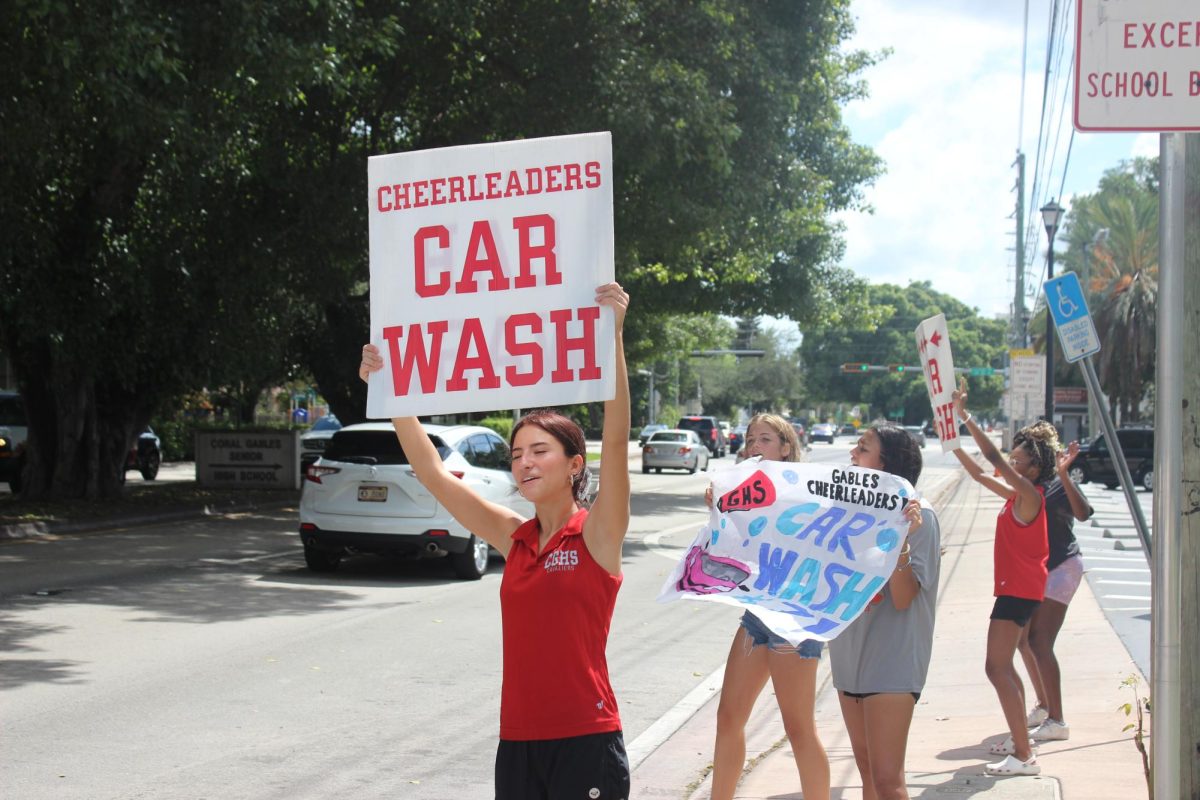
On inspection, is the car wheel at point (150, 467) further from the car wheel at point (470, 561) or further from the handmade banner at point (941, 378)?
the handmade banner at point (941, 378)

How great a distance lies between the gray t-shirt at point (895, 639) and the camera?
4719mm

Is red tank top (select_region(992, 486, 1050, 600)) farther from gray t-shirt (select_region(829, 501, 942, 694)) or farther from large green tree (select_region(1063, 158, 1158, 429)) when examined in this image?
large green tree (select_region(1063, 158, 1158, 429))

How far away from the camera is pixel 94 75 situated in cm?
1256

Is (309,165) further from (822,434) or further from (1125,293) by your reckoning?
(822,434)

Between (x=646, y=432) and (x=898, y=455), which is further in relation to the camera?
(x=646, y=432)

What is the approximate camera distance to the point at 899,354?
125 meters

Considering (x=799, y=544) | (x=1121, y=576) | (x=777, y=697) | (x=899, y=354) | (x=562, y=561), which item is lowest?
(x=1121, y=576)

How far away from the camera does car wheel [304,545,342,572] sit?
14477 mm

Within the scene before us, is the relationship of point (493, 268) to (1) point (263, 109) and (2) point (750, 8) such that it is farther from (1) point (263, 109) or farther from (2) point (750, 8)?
(2) point (750, 8)

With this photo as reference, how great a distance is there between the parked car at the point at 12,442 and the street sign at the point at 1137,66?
2437cm

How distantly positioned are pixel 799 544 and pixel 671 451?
38.1 meters

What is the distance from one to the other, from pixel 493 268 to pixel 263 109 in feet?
48.7

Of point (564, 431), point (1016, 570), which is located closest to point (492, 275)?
point (564, 431)

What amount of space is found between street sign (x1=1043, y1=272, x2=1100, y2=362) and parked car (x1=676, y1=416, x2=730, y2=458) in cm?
4852
